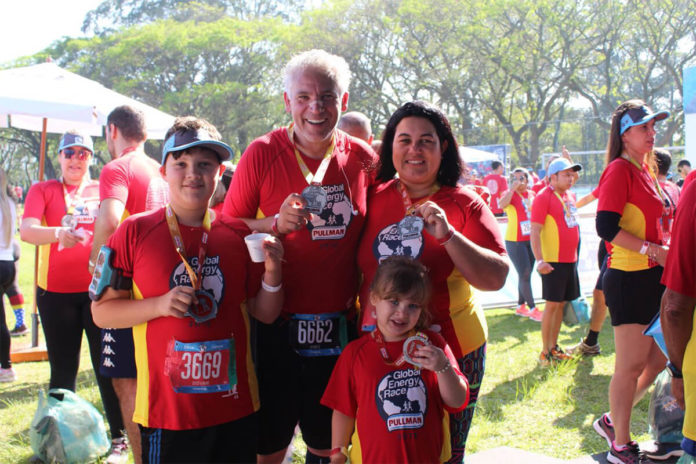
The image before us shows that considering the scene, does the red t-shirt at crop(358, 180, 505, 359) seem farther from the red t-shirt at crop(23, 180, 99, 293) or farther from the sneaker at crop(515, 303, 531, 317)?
the sneaker at crop(515, 303, 531, 317)

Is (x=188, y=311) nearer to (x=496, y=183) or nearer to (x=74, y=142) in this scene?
(x=74, y=142)

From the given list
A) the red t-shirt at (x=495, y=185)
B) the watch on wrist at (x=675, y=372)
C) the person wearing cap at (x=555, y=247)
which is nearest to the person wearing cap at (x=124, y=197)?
the watch on wrist at (x=675, y=372)

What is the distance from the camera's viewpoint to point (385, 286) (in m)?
2.18

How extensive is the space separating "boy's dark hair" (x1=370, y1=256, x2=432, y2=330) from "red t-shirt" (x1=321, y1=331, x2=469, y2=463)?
13 cm

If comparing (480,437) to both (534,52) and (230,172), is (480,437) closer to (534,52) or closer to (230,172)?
(230,172)

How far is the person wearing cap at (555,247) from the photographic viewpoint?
6.15 m

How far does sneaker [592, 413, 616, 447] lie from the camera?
412 cm

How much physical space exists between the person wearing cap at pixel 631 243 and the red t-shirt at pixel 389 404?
1847 millimetres

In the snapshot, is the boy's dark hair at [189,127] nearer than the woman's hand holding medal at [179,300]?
No

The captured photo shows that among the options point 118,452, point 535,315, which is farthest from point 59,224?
point 535,315

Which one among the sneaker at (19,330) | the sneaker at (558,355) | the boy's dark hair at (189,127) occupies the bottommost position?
the sneaker at (19,330)

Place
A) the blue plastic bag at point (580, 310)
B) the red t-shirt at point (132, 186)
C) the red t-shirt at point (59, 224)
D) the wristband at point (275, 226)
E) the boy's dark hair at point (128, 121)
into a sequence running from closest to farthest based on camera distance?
the wristband at point (275, 226)
the red t-shirt at point (132, 186)
the boy's dark hair at point (128, 121)
the red t-shirt at point (59, 224)
the blue plastic bag at point (580, 310)

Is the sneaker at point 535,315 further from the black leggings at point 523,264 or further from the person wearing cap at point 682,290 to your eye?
the person wearing cap at point 682,290

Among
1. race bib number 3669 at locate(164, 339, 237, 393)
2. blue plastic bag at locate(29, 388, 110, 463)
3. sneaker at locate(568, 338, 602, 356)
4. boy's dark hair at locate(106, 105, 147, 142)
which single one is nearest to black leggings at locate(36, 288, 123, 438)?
blue plastic bag at locate(29, 388, 110, 463)
